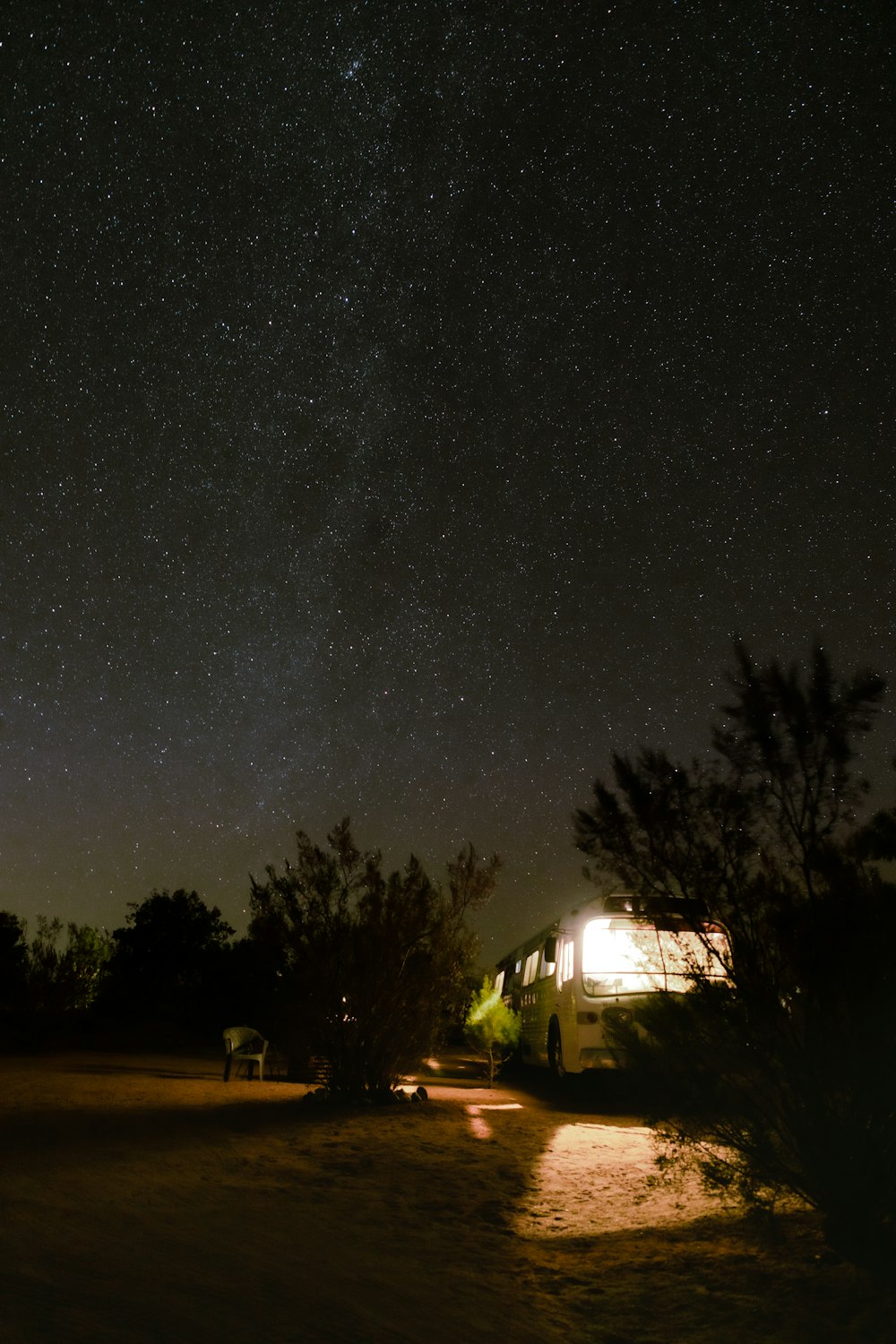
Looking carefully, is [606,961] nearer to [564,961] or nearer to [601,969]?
[601,969]

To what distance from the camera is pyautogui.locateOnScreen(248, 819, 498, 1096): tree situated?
11555 millimetres

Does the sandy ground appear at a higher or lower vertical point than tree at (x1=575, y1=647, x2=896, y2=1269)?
lower

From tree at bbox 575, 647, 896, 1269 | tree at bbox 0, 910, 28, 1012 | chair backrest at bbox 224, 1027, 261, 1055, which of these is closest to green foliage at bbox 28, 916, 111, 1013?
tree at bbox 0, 910, 28, 1012

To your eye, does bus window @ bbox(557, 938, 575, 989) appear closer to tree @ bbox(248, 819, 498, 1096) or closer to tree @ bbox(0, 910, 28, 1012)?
tree @ bbox(248, 819, 498, 1096)

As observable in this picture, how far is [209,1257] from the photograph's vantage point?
496 cm

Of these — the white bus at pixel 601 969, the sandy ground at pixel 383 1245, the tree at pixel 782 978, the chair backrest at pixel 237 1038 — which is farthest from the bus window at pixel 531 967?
the tree at pixel 782 978

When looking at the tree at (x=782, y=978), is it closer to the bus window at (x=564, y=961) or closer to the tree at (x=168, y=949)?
the bus window at (x=564, y=961)

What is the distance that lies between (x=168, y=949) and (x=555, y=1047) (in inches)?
1490

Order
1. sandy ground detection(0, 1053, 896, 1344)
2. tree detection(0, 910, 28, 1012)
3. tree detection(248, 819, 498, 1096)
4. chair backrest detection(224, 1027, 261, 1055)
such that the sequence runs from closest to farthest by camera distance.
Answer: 1. sandy ground detection(0, 1053, 896, 1344)
2. tree detection(248, 819, 498, 1096)
3. chair backrest detection(224, 1027, 261, 1055)
4. tree detection(0, 910, 28, 1012)

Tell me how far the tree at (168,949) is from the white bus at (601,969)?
1032 inches

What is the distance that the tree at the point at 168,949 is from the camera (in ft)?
138

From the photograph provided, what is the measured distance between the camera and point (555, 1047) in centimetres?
1407

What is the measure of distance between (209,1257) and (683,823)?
344cm

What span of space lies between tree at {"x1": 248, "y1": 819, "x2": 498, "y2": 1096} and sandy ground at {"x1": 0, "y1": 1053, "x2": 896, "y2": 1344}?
1.79 metres
